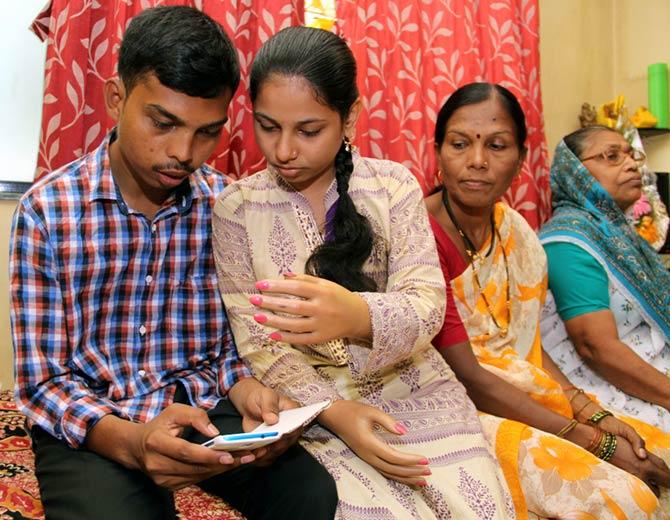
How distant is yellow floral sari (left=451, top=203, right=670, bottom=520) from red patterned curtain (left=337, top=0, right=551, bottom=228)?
60 centimetres

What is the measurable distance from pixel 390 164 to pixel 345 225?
25cm

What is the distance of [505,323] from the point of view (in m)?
2.12

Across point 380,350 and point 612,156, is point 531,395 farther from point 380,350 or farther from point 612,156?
point 612,156

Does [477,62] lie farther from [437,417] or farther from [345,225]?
[437,417]

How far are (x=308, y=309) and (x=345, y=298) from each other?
0.08 m

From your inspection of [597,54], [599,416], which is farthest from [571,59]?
[599,416]

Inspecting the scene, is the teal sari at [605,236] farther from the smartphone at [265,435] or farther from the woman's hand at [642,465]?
the smartphone at [265,435]

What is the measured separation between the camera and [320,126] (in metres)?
1.47

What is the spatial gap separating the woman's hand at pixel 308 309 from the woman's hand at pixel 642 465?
105cm

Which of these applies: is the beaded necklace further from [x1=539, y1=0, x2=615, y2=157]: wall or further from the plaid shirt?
[x1=539, y1=0, x2=615, y2=157]: wall

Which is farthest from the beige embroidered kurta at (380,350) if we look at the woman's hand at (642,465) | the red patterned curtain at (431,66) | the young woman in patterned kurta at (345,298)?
the red patterned curtain at (431,66)

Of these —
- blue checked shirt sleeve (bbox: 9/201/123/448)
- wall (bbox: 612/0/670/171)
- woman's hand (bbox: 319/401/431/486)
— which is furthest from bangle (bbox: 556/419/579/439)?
wall (bbox: 612/0/670/171)

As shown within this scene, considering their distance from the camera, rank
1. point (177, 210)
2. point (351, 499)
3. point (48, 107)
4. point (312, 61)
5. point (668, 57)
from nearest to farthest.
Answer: point (351, 499) → point (312, 61) → point (177, 210) → point (48, 107) → point (668, 57)

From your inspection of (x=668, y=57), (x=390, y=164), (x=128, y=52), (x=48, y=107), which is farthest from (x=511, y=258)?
(x=668, y=57)
